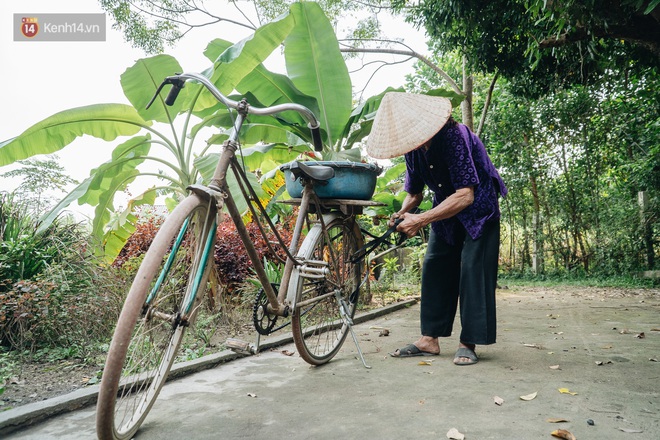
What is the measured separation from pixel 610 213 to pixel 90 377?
31.2ft

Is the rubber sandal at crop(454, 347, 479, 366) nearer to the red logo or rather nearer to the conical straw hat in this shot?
the conical straw hat

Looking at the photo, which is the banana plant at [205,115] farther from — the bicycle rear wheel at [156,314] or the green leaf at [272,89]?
the bicycle rear wheel at [156,314]

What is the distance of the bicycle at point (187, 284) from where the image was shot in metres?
1.58

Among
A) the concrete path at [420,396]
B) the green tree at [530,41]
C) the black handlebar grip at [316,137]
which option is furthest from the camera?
the green tree at [530,41]

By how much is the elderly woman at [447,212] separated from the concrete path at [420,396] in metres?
0.27

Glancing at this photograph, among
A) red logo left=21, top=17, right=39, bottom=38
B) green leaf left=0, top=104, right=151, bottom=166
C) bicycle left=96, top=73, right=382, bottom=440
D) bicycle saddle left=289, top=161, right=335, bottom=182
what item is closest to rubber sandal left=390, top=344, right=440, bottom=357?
bicycle left=96, top=73, right=382, bottom=440

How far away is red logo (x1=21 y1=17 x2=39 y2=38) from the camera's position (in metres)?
5.90

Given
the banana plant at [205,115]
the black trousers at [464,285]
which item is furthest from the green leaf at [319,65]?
the black trousers at [464,285]

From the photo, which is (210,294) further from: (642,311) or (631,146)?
(631,146)

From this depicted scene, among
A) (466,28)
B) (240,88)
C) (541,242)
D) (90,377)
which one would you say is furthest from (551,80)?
(90,377)

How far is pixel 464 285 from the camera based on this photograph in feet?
9.92

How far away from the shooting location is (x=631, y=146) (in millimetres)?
8750

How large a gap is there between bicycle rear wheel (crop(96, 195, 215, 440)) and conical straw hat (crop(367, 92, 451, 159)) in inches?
48.1

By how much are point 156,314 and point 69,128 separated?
3501 mm
